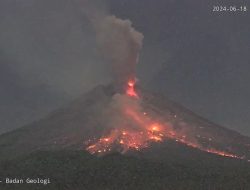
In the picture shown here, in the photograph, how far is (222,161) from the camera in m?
163

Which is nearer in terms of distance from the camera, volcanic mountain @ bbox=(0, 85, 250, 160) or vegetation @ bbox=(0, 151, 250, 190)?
vegetation @ bbox=(0, 151, 250, 190)

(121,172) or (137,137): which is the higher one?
(137,137)

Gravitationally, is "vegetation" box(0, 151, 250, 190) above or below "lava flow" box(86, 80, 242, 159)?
below

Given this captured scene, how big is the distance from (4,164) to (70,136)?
127 feet

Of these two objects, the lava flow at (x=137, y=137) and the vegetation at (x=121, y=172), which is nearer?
the vegetation at (x=121, y=172)

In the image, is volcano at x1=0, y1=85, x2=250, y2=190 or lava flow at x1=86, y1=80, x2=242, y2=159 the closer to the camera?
volcano at x1=0, y1=85, x2=250, y2=190

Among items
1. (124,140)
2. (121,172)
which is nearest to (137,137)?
(124,140)

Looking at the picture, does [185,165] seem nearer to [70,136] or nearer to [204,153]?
[204,153]

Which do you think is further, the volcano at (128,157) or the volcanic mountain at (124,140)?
the volcanic mountain at (124,140)

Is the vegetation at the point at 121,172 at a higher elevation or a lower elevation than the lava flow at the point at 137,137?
lower

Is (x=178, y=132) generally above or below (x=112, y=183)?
above

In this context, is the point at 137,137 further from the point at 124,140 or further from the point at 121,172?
the point at 121,172

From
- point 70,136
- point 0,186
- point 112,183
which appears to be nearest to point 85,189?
point 112,183

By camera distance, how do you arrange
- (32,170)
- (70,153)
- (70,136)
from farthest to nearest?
(70,136) → (70,153) → (32,170)
